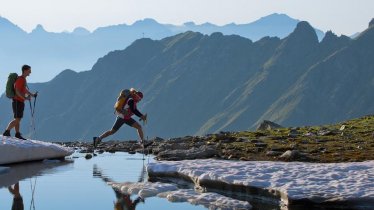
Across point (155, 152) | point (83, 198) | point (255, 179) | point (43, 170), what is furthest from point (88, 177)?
point (155, 152)

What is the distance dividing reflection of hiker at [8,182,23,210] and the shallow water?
95 millimetres

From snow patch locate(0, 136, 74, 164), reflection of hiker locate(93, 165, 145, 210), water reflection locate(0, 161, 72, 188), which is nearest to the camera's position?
reflection of hiker locate(93, 165, 145, 210)

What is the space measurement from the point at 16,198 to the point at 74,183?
139 inches

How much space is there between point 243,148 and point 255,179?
43.2ft

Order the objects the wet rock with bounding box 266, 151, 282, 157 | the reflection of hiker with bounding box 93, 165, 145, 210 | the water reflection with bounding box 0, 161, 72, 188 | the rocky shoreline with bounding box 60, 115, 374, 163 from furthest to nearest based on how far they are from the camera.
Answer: the wet rock with bounding box 266, 151, 282, 157 < the rocky shoreline with bounding box 60, 115, 374, 163 < the water reflection with bounding box 0, 161, 72, 188 < the reflection of hiker with bounding box 93, 165, 145, 210

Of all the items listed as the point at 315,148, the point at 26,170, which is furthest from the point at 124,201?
the point at 315,148

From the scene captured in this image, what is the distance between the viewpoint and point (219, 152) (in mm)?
26375

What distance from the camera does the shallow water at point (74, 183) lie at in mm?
13554

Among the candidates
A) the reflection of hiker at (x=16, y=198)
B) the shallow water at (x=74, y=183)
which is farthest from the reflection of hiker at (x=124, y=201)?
the reflection of hiker at (x=16, y=198)

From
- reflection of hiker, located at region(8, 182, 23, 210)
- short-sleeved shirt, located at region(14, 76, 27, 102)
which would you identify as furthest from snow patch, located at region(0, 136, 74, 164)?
reflection of hiker, located at region(8, 182, 23, 210)

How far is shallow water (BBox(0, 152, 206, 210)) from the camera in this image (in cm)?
1355

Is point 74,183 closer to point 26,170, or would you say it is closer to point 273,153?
point 26,170

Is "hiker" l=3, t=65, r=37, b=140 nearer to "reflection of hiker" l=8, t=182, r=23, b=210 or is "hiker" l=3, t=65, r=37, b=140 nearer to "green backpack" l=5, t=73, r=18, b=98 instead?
"green backpack" l=5, t=73, r=18, b=98

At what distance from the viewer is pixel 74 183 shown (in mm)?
17594
